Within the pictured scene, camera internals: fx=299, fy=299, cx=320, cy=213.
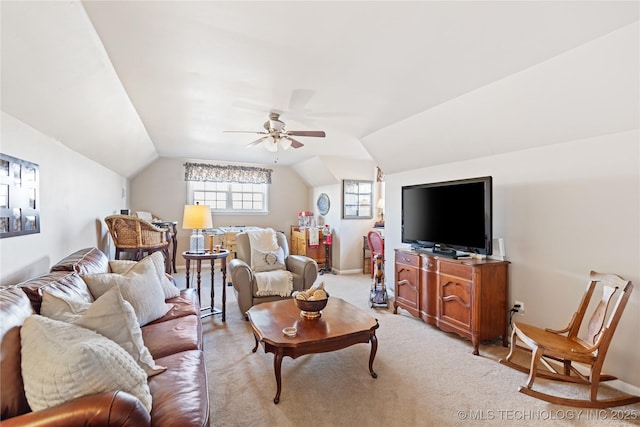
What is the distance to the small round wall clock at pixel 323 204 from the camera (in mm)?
6496

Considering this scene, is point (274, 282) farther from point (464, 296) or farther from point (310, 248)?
point (310, 248)

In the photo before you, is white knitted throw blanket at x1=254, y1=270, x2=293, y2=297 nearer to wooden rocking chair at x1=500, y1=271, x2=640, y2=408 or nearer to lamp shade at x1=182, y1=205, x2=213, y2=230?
lamp shade at x1=182, y1=205, x2=213, y2=230

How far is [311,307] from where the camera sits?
7.68ft

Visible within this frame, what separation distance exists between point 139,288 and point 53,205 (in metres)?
1.14

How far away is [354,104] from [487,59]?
3.93ft

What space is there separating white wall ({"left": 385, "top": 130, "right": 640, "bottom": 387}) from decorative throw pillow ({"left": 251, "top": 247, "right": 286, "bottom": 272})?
2.50 metres

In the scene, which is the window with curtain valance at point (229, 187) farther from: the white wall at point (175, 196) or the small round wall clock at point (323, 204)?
the small round wall clock at point (323, 204)

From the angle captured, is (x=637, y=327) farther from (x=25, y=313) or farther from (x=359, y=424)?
(x=25, y=313)

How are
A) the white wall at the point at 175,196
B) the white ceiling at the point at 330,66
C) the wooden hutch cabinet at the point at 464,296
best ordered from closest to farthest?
the white ceiling at the point at 330,66, the wooden hutch cabinet at the point at 464,296, the white wall at the point at 175,196

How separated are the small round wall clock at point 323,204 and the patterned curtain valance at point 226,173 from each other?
1.25 m

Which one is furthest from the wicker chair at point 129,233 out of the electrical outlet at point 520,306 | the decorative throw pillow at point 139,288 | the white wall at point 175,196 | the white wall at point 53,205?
the electrical outlet at point 520,306

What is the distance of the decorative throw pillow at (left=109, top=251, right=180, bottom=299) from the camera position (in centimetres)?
244

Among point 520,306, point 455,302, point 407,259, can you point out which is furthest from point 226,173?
point 520,306

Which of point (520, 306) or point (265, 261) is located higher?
point (265, 261)
